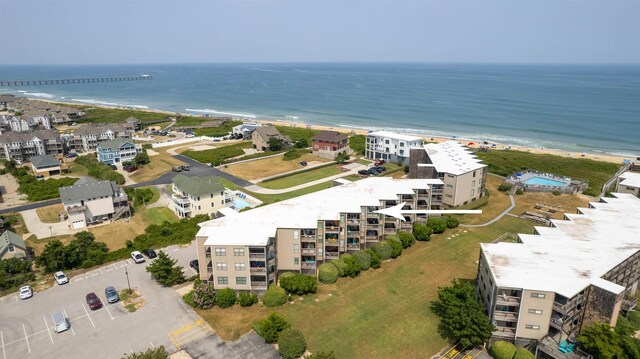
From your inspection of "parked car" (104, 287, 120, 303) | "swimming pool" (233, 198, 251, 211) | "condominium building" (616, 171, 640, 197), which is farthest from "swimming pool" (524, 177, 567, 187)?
"parked car" (104, 287, 120, 303)

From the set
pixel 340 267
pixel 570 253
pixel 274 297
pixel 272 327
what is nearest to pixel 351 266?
pixel 340 267

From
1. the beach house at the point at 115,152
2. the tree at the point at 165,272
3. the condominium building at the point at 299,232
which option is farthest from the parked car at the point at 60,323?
the beach house at the point at 115,152

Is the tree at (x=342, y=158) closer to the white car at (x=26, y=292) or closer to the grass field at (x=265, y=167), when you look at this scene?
the grass field at (x=265, y=167)

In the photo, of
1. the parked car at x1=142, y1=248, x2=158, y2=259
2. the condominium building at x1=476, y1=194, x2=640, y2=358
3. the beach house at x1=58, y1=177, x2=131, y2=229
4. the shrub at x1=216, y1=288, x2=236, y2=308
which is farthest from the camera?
the beach house at x1=58, y1=177, x2=131, y2=229

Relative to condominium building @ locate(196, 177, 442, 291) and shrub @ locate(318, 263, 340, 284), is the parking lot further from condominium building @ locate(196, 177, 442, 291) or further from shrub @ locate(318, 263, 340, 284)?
shrub @ locate(318, 263, 340, 284)

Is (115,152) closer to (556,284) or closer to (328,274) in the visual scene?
(328,274)

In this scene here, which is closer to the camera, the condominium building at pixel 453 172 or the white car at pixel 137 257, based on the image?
the white car at pixel 137 257
